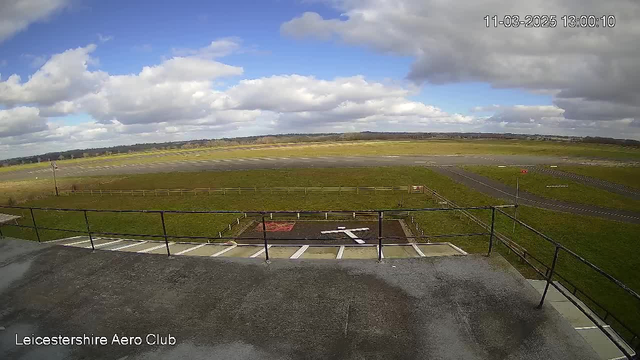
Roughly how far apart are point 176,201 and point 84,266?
31.3 meters

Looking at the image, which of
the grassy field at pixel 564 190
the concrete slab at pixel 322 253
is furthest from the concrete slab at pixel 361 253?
the grassy field at pixel 564 190

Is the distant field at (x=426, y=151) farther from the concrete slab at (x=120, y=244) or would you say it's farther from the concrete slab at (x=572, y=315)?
the concrete slab at (x=572, y=315)

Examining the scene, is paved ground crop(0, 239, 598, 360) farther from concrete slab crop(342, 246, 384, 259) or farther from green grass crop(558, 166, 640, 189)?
green grass crop(558, 166, 640, 189)

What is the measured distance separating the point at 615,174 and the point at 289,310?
58.4 meters

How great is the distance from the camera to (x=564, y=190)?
3441 cm

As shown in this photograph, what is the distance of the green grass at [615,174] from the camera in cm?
3871

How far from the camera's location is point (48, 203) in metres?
37.9

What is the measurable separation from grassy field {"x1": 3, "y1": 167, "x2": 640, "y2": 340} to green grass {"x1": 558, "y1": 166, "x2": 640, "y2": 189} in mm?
21686

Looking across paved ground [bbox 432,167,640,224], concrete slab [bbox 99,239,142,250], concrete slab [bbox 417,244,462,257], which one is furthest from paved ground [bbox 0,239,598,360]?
paved ground [bbox 432,167,640,224]

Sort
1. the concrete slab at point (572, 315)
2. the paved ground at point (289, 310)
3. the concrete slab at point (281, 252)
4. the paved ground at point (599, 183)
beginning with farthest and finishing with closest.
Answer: the paved ground at point (599, 183) < the concrete slab at point (281, 252) < the concrete slab at point (572, 315) < the paved ground at point (289, 310)

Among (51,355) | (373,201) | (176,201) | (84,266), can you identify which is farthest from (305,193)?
(51,355)

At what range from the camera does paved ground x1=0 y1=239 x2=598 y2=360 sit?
12.2 ft

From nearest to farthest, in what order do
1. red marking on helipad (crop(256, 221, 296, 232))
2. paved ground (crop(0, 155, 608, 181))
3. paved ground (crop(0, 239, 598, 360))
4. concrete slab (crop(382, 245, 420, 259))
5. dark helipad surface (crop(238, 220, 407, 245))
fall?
paved ground (crop(0, 239, 598, 360))
concrete slab (crop(382, 245, 420, 259))
dark helipad surface (crop(238, 220, 407, 245))
red marking on helipad (crop(256, 221, 296, 232))
paved ground (crop(0, 155, 608, 181))

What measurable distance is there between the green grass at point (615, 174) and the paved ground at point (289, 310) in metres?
48.8
